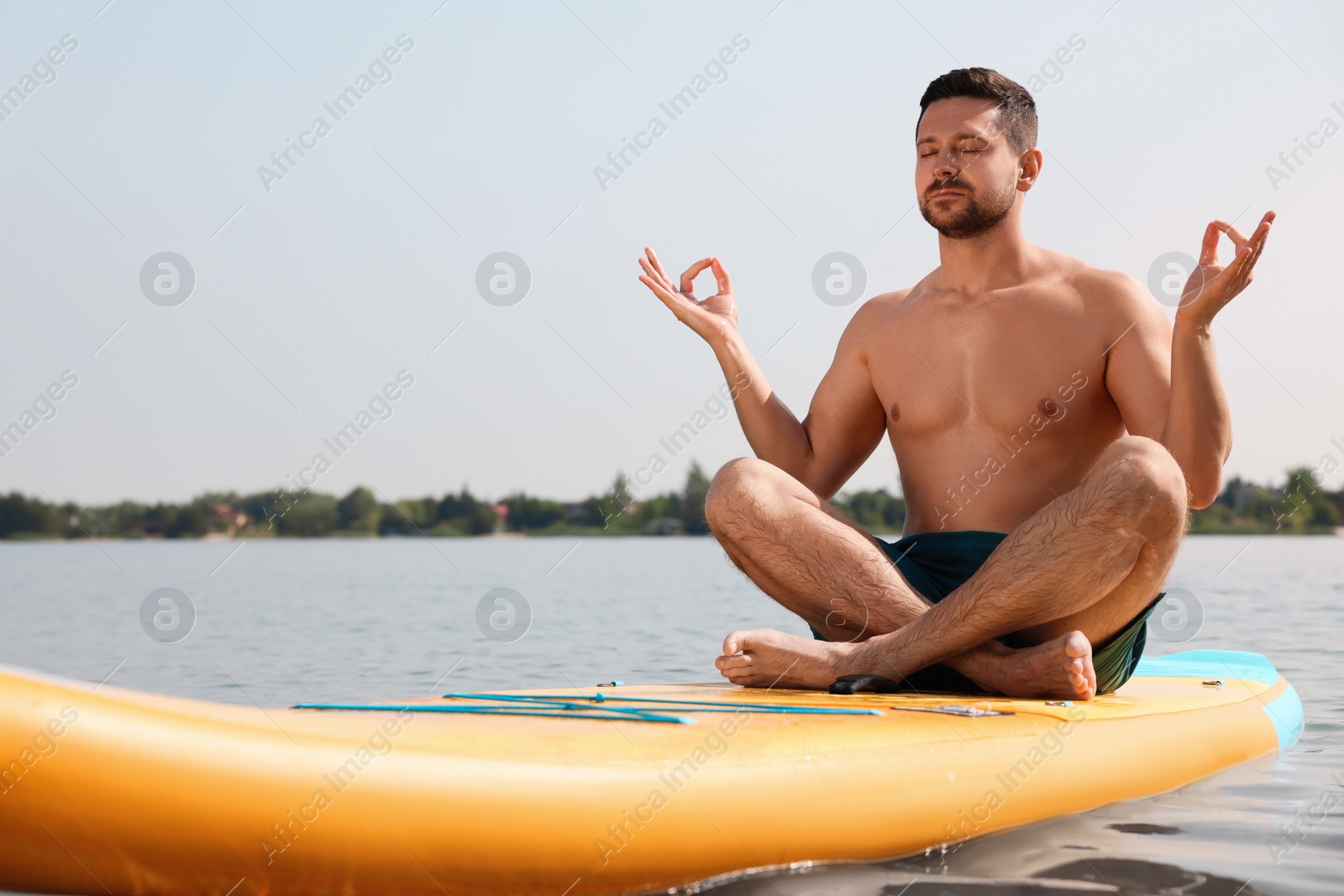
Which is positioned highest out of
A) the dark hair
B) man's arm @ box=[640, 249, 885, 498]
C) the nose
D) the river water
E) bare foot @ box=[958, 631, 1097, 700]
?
the dark hair

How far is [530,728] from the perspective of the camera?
2.04 meters

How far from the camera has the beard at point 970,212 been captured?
322 centimetres

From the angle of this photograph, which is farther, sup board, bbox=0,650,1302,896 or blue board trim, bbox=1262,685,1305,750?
blue board trim, bbox=1262,685,1305,750

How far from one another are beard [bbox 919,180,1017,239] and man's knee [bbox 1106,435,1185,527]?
0.89 m

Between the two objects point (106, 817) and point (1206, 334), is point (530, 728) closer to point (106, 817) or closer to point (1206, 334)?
point (106, 817)

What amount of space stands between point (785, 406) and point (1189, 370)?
46.3 inches

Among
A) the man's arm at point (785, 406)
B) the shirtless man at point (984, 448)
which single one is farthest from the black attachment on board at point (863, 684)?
the man's arm at point (785, 406)

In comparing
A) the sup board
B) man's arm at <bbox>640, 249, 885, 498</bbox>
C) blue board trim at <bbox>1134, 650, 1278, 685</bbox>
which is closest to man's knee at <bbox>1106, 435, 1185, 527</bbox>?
the sup board

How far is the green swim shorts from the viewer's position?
2.96 metres

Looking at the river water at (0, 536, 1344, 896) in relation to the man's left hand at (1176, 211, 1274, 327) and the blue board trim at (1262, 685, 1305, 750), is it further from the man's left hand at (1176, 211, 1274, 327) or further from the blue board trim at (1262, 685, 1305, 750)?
the man's left hand at (1176, 211, 1274, 327)

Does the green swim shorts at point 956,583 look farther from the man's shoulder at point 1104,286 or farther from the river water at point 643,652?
the man's shoulder at point 1104,286

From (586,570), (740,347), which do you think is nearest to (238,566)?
(586,570)

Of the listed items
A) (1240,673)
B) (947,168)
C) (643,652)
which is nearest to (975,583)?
(947,168)

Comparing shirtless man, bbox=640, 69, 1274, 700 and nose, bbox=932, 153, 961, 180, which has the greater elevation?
nose, bbox=932, 153, 961, 180
